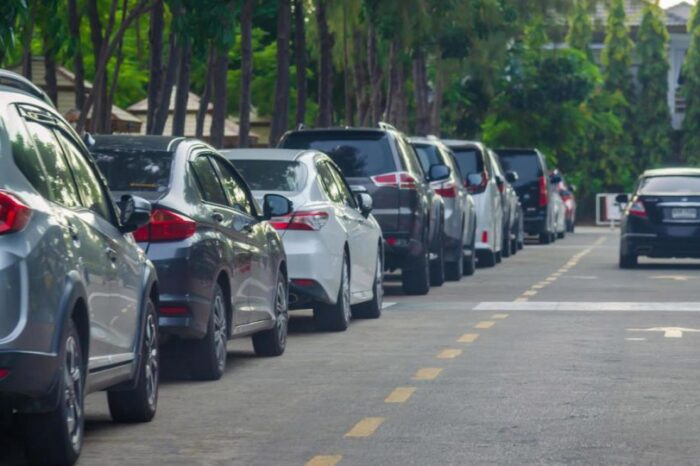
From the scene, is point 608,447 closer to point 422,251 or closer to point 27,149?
point 27,149

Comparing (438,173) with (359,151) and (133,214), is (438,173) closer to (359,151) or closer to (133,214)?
(359,151)

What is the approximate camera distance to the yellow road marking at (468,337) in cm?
1577

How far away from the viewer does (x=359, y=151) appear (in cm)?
2069

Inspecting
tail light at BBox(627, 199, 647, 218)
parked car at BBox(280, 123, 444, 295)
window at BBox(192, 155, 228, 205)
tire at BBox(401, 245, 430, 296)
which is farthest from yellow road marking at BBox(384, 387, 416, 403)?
tail light at BBox(627, 199, 647, 218)

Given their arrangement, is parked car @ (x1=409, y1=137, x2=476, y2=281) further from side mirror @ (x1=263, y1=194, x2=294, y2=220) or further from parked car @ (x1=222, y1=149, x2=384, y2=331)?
side mirror @ (x1=263, y1=194, x2=294, y2=220)

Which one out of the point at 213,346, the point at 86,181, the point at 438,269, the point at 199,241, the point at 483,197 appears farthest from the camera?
the point at 483,197

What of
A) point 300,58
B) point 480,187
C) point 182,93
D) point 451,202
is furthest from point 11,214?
point 300,58

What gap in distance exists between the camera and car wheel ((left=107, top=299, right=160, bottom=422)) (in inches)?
407

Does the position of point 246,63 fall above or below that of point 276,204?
above

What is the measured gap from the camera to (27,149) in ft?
28.4

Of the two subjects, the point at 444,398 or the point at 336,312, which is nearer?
the point at 444,398

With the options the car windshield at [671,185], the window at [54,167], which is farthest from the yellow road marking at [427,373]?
the car windshield at [671,185]

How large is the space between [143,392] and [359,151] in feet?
34.4

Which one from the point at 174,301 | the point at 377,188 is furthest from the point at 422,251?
the point at 174,301
